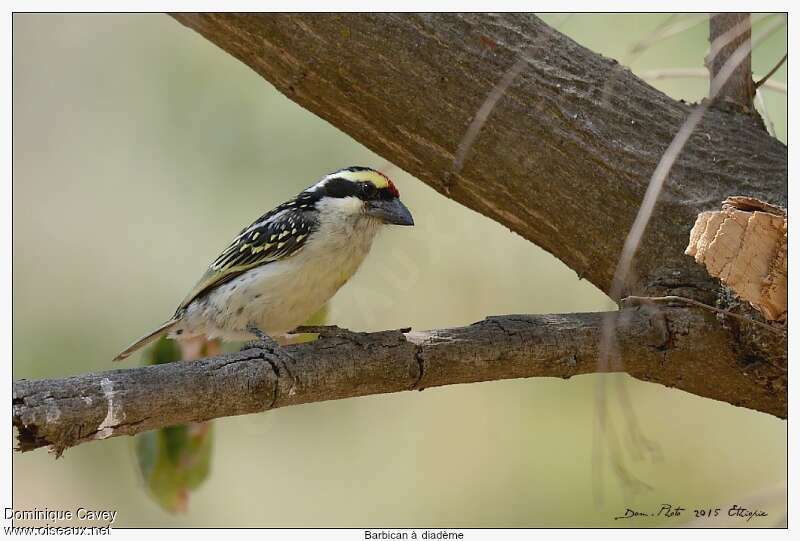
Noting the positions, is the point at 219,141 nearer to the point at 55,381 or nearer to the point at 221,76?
the point at 221,76

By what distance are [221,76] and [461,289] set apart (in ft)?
5.74

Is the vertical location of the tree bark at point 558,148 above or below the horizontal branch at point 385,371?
above

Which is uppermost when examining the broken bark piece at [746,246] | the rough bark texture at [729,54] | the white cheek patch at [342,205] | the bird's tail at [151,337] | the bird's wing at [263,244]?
the rough bark texture at [729,54]

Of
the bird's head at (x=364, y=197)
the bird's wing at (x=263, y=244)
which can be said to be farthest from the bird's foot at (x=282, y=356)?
the bird's head at (x=364, y=197)

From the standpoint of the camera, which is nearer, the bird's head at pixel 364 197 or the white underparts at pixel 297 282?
the white underparts at pixel 297 282

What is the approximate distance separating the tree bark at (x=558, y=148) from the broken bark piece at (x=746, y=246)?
0.33 meters

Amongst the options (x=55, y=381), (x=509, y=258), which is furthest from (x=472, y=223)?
(x=55, y=381)

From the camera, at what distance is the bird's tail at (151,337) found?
9.89 feet

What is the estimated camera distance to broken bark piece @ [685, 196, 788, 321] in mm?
1964

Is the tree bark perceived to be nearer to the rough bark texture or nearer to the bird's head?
the rough bark texture

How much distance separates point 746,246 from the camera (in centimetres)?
198

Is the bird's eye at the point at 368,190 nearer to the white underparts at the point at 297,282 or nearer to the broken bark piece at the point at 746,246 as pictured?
the white underparts at the point at 297,282

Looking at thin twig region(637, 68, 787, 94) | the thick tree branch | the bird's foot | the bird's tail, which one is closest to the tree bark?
the thick tree branch

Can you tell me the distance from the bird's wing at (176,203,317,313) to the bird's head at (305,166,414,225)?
4.1 inches
